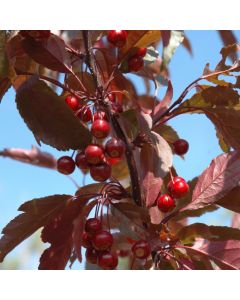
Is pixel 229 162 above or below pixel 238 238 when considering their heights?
above

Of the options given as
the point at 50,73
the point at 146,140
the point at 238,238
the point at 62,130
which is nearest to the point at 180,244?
the point at 238,238

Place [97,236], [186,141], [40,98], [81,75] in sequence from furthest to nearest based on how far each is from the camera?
1. [186,141]
2. [81,75]
3. [97,236]
4. [40,98]

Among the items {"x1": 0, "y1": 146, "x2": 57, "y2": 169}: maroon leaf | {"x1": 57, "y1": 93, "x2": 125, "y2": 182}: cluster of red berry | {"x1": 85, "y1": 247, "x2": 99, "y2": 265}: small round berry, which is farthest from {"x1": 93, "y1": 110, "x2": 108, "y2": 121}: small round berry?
{"x1": 0, "y1": 146, "x2": 57, "y2": 169}: maroon leaf

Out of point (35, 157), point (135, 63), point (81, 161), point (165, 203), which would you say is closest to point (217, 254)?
point (165, 203)

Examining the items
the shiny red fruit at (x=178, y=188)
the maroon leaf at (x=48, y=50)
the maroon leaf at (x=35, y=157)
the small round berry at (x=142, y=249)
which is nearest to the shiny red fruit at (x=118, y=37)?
the maroon leaf at (x=48, y=50)

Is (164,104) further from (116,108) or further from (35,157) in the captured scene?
(35,157)

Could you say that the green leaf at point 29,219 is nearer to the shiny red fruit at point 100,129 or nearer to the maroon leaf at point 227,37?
the shiny red fruit at point 100,129

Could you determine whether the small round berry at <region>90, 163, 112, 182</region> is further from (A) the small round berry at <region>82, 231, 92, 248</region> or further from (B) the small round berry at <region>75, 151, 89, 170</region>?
(A) the small round berry at <region>82, 231, 92, 248</region>

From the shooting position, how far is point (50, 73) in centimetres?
183

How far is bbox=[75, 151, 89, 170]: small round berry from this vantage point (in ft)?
3.80

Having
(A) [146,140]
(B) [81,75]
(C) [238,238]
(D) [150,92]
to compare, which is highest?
(D) [150,92]

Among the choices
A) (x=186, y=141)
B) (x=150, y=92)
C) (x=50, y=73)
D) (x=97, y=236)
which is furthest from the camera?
(x=150, y=92)

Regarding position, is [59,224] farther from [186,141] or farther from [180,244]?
[186,141]

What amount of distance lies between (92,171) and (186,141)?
347 millimetres
